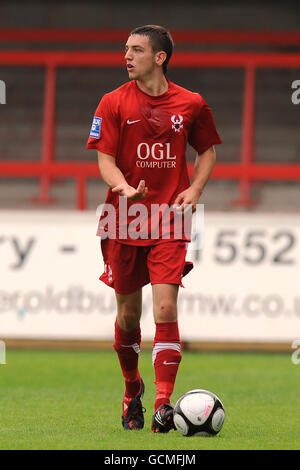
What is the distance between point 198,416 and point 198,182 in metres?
1.15

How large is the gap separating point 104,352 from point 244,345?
1.36 meters

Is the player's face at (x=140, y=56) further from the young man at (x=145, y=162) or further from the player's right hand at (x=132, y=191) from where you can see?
the player's right hand at (x=132, y=191)

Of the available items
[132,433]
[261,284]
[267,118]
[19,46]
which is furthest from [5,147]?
[132,433]

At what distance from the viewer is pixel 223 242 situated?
940cm

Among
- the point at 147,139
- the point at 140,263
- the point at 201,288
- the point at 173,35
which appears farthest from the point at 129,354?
the point at 173,35

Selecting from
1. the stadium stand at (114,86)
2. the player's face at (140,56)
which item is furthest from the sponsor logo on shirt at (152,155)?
the stadium stand at (114,86)

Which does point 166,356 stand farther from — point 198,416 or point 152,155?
point 152,155

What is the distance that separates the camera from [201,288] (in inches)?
365

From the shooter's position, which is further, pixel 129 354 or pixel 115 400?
pixel 115 400

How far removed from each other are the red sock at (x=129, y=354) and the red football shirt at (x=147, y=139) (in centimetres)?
48

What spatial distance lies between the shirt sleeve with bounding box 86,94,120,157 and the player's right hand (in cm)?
27

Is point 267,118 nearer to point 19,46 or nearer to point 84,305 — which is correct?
point 19,46

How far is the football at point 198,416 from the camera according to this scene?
4.32 metres

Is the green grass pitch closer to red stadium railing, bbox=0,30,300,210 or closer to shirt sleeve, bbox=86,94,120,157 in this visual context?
shirt sleeve, bbox=86,94,120,157
